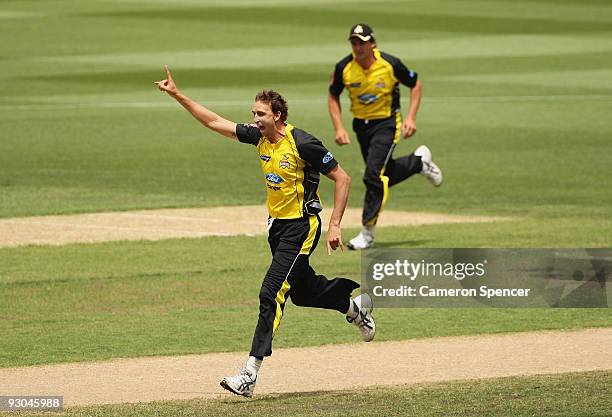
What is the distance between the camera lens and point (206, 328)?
13359 mm

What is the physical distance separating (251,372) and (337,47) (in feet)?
125

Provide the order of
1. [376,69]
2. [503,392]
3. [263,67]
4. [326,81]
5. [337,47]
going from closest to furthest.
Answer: [503,392]
[376,69]
[326,81]
[263,67]
[337,47]

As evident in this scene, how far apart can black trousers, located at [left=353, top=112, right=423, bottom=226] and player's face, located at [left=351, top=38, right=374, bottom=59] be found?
851 millimetres

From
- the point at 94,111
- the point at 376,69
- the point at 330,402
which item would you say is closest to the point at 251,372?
the point at 330,402

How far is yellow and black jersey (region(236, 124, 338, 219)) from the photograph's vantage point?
10.9 meters

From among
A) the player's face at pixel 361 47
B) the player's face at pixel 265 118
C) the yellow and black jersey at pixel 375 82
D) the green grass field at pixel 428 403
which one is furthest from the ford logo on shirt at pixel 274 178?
the yellow and black jersey at pixel 375 82

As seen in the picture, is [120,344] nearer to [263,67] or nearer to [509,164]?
[509,164]

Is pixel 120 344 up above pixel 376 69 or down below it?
below

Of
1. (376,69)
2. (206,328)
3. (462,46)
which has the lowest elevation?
(462,46)

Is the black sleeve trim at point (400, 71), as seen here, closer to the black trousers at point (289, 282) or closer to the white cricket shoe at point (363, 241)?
the white cricket shoe at point (363, 241)

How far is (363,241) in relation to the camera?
57.6ft

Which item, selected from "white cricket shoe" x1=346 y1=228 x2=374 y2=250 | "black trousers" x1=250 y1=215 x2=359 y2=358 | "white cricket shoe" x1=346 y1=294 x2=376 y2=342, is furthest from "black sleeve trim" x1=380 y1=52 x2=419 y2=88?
"black trousers" x1=250 y1=215 x2=359 y2=358

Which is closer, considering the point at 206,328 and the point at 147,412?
the point at 147,412

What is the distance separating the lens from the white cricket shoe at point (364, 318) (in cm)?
1184
